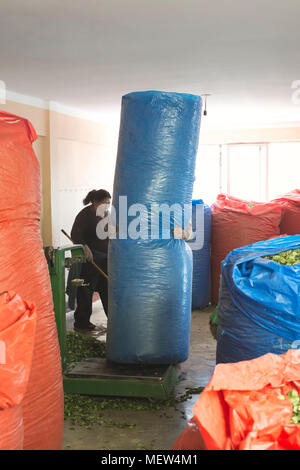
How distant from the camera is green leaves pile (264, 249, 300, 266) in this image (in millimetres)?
2627

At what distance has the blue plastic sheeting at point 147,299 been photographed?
3541 mm

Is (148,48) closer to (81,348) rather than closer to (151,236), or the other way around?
(151,236)

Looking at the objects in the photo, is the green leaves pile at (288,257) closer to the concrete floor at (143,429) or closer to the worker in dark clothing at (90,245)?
the concrete floor at (143,429)

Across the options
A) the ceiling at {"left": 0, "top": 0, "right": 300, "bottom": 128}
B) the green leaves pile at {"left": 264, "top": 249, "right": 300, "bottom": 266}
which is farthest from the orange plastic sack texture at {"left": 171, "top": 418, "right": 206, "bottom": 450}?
the ceiling at {"left": 0, "top": 0, "right": 300, "bottom": 128}

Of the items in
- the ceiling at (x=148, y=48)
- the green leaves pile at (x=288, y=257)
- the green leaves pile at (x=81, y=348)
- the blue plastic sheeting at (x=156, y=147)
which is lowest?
the green leaves pile at (x=81, y=348)

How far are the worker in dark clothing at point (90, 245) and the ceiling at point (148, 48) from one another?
1284 mm

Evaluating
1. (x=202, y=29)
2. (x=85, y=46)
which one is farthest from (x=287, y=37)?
(x=85, y=46)

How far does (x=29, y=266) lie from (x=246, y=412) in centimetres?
120

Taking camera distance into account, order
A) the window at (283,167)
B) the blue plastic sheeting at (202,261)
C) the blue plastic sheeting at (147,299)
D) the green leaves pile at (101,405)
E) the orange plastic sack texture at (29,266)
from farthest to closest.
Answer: the window at (283,167)
the blue plastic sheeting at (202,261)
the blue plastic sheeting at (147,299)
the green leaves pile at (101,405)
the orange plastic sack texture at (29,266)

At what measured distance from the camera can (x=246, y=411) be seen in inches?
56.2

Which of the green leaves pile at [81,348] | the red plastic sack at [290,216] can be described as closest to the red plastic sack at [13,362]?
the green leaves pile at [81,348]

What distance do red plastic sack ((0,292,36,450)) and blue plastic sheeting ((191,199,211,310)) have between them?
13.9 ft

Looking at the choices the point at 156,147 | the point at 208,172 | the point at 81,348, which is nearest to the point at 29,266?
the point at 156,147

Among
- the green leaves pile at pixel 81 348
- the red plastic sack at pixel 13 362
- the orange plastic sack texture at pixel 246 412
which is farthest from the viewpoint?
the green leaves pile at pixel 81 348
